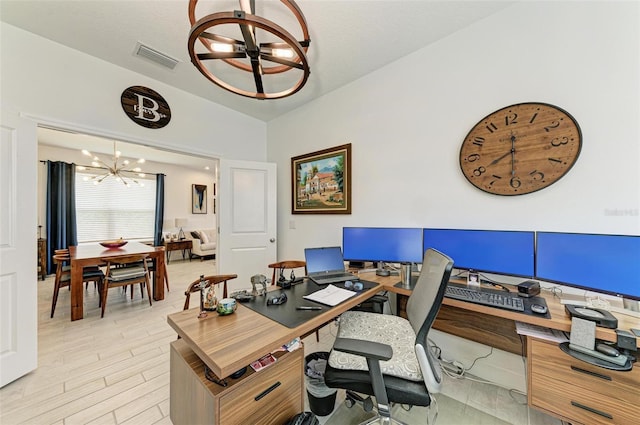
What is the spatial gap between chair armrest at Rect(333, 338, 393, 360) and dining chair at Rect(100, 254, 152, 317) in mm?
3344

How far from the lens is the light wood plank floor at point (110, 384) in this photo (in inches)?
55.8

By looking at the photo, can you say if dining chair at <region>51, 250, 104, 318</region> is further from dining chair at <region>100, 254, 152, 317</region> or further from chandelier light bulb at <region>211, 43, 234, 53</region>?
chandelier light bulb at <region>211, 43, 234, 53</region>

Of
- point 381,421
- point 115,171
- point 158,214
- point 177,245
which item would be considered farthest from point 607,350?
point 158,214

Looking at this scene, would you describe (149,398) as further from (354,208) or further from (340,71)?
(340,71)

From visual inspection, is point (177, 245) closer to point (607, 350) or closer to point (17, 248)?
point (17, 248)

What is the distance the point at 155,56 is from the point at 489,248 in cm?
337

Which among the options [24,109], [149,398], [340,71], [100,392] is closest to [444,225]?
[340,71]

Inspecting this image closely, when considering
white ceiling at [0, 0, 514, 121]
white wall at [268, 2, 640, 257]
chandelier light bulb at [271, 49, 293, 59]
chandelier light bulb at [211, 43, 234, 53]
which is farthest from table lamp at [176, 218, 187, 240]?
chandelier light bulb at [271, 49, 293, 59]

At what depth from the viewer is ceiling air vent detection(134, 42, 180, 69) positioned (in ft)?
6.74

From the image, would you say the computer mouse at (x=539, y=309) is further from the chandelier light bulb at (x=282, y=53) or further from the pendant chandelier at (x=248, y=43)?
the chandelier light bulb at (x=282, y=53)

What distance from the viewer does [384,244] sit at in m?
2.04

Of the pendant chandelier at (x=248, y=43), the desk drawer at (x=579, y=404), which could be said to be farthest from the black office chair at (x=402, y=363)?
the pendant chandelier at (x=248, y=43)

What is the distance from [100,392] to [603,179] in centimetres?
369

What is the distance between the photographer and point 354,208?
8.46 ft
